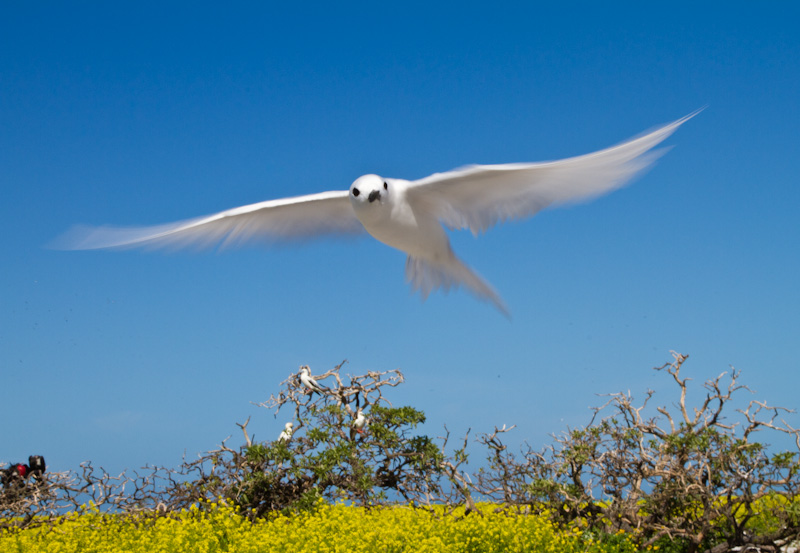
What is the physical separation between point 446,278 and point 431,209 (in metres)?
1.03

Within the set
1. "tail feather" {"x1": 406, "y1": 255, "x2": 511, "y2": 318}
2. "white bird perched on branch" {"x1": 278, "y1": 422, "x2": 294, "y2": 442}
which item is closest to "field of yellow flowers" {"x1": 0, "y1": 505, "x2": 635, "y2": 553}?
"white bird perched on branch" {"x1": 278, "y1": 422, "x2": 294, "y2": 442}

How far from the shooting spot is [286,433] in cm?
566

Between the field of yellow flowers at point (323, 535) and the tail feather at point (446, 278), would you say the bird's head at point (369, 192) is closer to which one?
the tail feather at point (446, 278)

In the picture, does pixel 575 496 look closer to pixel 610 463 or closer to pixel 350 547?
pixel 610 463

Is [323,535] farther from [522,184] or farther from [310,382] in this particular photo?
[522,184]

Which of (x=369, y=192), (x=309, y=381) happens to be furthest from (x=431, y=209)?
(x=309, y=381)

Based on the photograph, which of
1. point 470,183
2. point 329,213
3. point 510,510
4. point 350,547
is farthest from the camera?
point 329,213

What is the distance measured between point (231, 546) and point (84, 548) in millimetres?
1273

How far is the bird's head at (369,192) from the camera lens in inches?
217

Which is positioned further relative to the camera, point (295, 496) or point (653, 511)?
point (295, 496)

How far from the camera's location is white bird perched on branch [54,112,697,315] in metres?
4.94

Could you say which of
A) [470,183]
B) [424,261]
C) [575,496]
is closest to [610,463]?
[575,496]

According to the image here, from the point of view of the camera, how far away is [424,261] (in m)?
6.71

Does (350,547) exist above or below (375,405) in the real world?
below
